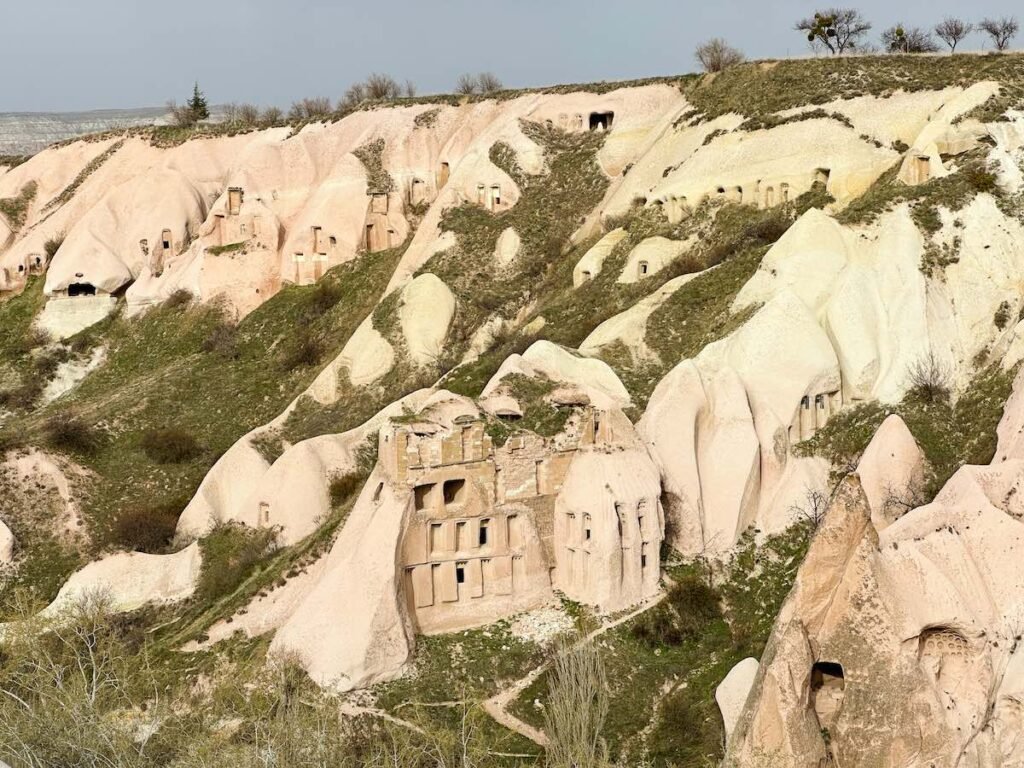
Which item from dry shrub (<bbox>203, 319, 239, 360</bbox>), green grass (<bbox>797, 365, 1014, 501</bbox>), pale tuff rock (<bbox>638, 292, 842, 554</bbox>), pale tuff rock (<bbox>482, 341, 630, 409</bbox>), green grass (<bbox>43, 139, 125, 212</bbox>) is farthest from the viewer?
green grass (<bbox>43, 139, 125, 212</bbox>)

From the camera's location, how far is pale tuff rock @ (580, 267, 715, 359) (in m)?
35.5

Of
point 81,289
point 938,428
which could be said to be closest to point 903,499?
point 938,428

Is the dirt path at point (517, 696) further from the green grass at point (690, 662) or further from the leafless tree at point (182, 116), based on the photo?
the leafless tree at point (182, 116)

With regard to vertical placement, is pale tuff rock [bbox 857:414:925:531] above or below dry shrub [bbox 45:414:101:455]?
above

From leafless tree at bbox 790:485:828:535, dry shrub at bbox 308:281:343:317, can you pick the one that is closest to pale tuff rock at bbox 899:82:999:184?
leafless tree at bbox 790:485:828:535

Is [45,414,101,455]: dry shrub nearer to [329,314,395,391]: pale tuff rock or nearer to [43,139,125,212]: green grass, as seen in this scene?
[329,314,395,391]: pale tuff rock

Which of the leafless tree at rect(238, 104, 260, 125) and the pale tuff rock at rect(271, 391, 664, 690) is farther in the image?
the leafless tree at rect(238, 104, 260, 125)

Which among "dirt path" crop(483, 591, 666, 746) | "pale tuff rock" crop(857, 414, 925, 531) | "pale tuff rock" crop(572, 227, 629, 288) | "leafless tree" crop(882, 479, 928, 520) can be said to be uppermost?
"pale tuff rock" crop(572, 227, 629, 288)

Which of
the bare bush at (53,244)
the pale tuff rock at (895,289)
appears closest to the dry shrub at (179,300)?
the bare bush at (53,244)

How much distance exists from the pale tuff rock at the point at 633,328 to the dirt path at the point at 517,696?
9.86 meters

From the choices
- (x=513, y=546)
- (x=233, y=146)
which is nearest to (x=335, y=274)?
(x=233, y=146)

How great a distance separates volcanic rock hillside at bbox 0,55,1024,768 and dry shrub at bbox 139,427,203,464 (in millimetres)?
140

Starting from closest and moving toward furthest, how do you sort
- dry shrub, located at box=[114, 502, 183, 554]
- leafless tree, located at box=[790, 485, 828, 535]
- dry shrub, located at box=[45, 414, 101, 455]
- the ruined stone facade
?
the ruined stone facade, leafless tree, located at box=[790, 485, 828, 535], dry shrub, located at box=[114, 502, 183, 554], dry shrub, located at box=[45, 414, 101, 455]

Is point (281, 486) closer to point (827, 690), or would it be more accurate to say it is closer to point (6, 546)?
point (6, 546)
